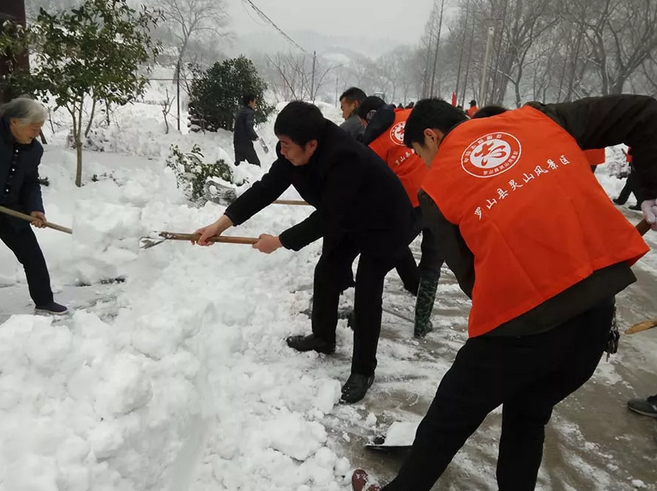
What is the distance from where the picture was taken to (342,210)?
2.39m

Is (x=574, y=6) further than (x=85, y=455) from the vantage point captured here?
Yes

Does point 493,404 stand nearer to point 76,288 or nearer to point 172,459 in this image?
point 172,459

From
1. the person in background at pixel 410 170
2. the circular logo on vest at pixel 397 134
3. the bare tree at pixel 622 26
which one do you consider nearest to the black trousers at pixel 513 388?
the person in background at pixel 410 170

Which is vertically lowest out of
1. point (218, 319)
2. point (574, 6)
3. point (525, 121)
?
point (218, 319)

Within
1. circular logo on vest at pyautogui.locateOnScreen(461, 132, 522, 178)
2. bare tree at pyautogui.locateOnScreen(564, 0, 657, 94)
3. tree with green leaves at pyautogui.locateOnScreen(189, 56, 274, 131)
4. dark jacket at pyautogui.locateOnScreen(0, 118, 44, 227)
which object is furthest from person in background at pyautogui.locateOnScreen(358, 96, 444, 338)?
bare tree at pyautogui.locateOnScreen(564, 0, 657, 94)

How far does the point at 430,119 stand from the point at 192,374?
1.51 metres

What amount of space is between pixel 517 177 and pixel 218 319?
2.19 meters

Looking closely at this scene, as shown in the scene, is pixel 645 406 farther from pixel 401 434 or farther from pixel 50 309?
pixel 50 309

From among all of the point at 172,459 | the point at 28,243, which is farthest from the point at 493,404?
the point at 28,243

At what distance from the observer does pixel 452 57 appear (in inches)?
1463

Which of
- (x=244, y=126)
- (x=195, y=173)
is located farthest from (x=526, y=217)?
(x=244, y=126)

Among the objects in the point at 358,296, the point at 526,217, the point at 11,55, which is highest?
the point at 11,55

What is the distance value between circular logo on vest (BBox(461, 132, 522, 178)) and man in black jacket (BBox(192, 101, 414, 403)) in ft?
3.24

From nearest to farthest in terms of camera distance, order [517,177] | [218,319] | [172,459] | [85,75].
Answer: [517,177] < [172,459] < [218,319] < [85,75]
